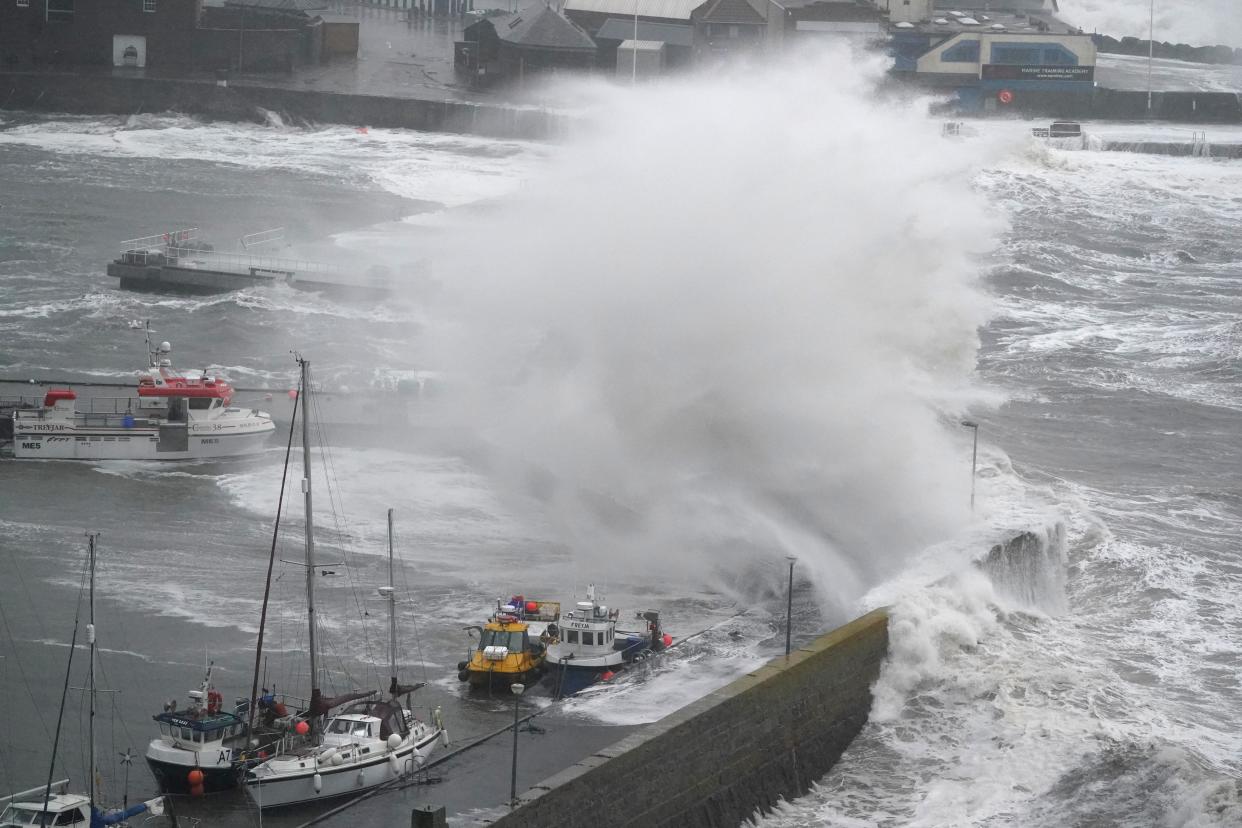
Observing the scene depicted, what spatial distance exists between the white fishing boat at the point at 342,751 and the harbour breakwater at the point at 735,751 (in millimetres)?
1629

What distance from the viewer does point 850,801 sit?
20.8 meters

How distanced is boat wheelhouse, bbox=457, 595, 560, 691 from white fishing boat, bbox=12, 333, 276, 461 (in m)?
10.6

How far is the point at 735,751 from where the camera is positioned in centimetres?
2008

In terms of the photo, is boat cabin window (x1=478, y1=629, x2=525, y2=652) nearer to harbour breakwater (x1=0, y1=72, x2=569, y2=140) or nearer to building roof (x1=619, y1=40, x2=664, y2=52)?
harbour breakwater (x1=0, y1=72, x2=569, y2=140)

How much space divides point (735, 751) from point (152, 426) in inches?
603

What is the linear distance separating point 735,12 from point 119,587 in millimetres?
46830

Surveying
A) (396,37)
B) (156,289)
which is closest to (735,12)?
(396,37)

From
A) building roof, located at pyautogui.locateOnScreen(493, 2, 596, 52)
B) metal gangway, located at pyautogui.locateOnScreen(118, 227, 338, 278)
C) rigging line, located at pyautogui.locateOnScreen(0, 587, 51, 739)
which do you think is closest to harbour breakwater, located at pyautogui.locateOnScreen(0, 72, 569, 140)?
building roof, located at pyautogui.locateOnScreen(493, 2, 596, 52)

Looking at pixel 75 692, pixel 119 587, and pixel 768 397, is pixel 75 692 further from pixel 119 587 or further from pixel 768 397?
pixel 768 397

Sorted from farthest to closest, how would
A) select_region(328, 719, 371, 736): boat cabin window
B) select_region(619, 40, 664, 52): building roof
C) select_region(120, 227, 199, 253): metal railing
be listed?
select_region(619, 40, 664, 52): building roof → select_region(120, 227, 199, 253): metal railing → select_region(328, 719, 371, 736): boat cabin window

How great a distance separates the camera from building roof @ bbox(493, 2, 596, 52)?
70.8 meters

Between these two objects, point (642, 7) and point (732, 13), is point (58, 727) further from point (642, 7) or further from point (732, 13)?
point (642, 7)

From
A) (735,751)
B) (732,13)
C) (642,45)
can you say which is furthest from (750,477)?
(642,45)

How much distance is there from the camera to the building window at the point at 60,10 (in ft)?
229
